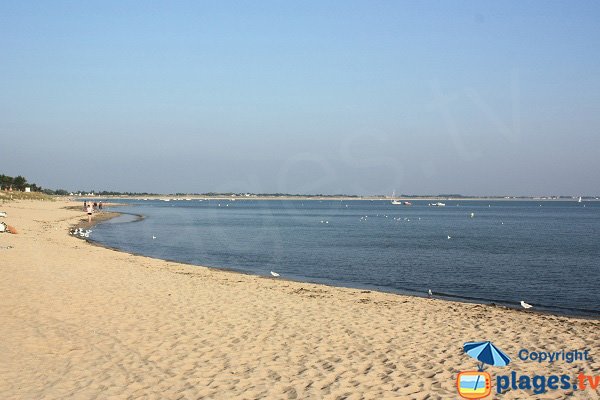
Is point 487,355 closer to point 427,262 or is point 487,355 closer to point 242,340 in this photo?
point 242,340

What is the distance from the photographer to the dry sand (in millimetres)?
8453

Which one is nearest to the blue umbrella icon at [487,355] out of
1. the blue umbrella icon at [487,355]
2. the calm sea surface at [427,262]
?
the blue umbrella icon at [487,355]

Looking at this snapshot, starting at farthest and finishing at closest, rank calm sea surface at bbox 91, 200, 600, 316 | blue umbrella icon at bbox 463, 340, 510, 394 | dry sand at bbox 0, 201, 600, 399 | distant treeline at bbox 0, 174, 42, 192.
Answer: distant treeline at bbox 0, 174, 42, 192 < calm sea surface at bbox 91, 200, 600, 316 < blue umbrella icon at bbox 463, 340, 510, 394 < dry sand at bbox 0, 201, 600, 399

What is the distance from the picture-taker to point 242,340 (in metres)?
11.3

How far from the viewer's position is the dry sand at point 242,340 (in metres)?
8.45

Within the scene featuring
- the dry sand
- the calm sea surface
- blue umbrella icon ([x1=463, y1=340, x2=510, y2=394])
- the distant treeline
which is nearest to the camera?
the dry sand

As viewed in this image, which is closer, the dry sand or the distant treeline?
the dry sand

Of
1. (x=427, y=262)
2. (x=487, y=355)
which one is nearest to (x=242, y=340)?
(x=487, y=355)

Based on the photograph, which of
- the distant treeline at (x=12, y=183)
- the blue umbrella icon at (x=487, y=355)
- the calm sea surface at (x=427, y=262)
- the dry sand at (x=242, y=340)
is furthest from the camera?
the distant treeline at (x=12, y=183)

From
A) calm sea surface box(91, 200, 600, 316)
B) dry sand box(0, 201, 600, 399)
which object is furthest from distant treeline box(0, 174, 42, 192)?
dry sand box(0, 201, 600, 399)

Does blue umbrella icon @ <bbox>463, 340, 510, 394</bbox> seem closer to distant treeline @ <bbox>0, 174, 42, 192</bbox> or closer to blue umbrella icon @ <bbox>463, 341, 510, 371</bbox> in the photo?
blue umbrella icon @ <bbox>463, 341, 510, 371</bbox>

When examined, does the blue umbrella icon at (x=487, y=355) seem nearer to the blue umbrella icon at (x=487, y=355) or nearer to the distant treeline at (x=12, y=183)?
the blue umbrella icon at (x=487, y=355)

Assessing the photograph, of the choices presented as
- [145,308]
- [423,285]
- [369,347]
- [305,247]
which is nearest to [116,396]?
[369,347]

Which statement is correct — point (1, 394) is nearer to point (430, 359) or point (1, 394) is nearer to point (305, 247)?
point (430, 359)
